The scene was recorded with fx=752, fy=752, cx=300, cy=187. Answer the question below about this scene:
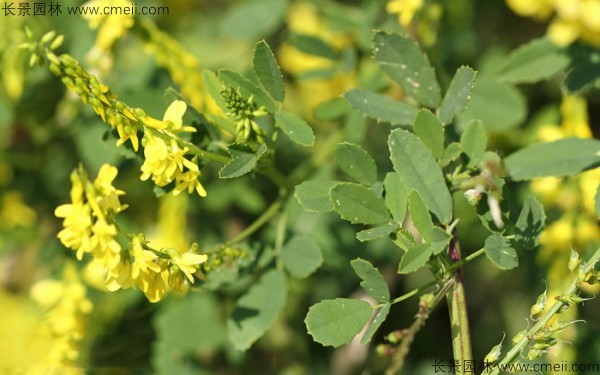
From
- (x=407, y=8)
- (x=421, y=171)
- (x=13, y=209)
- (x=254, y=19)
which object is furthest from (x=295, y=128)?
(x=13, y=209)

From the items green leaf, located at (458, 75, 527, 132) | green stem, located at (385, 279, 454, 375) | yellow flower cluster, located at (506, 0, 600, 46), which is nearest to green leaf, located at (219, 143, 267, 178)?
green stem, located at (385, 279, 454, 375)

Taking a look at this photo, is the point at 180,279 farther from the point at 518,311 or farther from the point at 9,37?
the point at 518,311

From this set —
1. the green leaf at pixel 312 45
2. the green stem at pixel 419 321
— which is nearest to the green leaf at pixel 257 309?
the green stem at pixel 419 321

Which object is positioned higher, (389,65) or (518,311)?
(389,65)

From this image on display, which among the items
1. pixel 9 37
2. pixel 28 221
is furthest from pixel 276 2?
pixel 28 221

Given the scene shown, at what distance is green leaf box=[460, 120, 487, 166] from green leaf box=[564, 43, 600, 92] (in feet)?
1.27

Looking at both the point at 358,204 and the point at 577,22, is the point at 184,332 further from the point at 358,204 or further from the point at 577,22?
A: the point at 577,22

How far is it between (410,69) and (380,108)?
9 centimetres

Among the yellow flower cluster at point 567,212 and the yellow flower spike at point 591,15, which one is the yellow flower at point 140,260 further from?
the yellow flower spike at point 591,15

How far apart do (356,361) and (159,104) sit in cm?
92

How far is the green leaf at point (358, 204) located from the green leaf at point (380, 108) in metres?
0.24

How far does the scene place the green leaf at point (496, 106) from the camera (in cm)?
176

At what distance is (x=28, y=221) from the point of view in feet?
6.91

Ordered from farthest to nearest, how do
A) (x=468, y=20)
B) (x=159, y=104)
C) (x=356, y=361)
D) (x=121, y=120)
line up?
(x=468, y=20)
(x=356, y=361)
(x=159, y=104)
(x=121, y=120)
